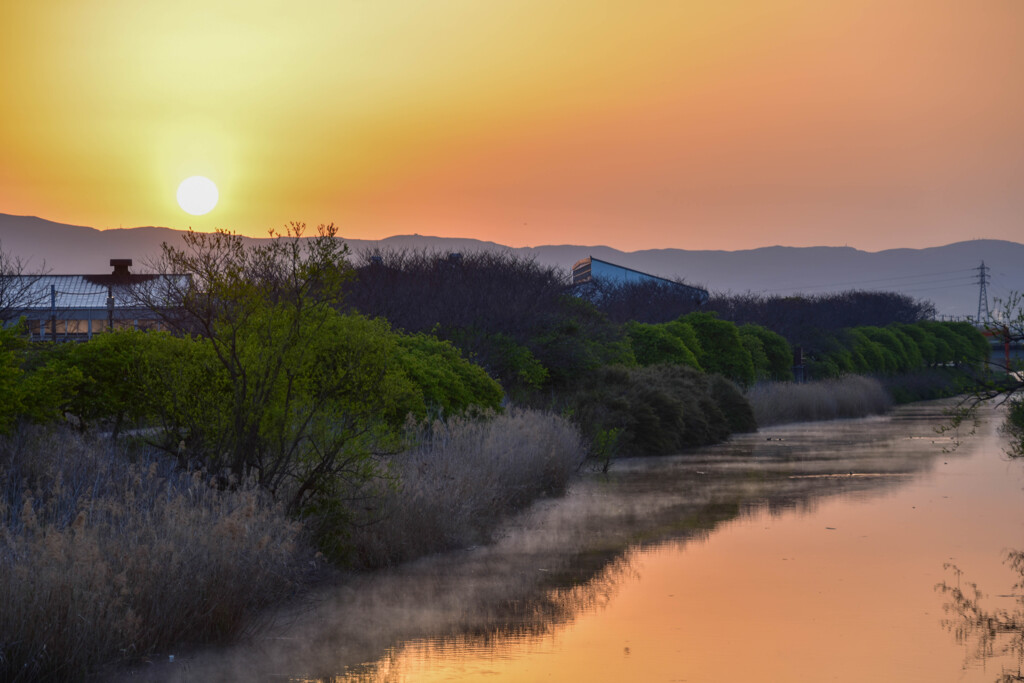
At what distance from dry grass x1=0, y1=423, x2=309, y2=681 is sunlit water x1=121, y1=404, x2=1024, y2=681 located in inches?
17.8

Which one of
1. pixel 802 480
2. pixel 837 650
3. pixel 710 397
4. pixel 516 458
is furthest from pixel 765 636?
pixel 710 397

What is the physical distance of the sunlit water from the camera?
1056cm

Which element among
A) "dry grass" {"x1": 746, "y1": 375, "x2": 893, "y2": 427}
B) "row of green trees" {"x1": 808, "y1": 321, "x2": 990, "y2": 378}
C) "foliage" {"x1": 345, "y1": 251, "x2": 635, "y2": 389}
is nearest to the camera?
"foliage" {"x1": 345, "y1": 251, "x2": 635, "y2": 389}

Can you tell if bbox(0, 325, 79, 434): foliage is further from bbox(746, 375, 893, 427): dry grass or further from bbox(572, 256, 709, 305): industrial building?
bbox(572, 256, 709, 305): industrial building

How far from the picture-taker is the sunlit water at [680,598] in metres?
10.6

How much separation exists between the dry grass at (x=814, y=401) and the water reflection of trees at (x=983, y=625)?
102 feet

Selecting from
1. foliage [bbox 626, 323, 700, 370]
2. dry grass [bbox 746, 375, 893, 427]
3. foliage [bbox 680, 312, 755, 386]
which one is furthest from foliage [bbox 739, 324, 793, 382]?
foliage [bbox 626, 323, 700, 370]

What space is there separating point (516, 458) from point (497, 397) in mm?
3632

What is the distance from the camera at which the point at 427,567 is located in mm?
14977

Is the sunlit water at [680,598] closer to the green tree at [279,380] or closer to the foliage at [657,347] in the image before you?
the green tree at [279,380]

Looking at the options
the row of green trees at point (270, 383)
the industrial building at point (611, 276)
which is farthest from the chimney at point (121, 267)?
the row of green trees at point (270, 383)

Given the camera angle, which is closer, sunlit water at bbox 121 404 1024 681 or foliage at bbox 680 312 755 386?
sunlit water at bbox 121 404 1024 681

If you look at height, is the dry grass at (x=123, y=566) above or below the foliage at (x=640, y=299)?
below

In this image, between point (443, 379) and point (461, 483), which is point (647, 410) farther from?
point (461, 483)
